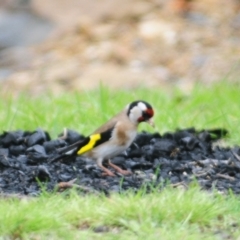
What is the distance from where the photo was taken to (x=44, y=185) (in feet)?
21.0

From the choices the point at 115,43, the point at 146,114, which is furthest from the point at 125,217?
the point at 115,43

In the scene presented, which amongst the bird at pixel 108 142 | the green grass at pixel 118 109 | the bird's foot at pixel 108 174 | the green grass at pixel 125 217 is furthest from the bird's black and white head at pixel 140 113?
the green grass at pixel 125 217

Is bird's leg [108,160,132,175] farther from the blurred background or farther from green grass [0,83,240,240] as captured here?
the blurred background

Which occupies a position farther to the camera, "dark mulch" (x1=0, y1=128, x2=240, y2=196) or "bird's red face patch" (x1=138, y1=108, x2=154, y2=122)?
"bird's red face patch" (x1=138, y1=108, x2=154, y2=122)

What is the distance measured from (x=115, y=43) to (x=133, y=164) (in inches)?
264

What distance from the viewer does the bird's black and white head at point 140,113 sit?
7.18m

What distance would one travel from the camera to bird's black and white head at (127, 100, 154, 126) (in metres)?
7.18

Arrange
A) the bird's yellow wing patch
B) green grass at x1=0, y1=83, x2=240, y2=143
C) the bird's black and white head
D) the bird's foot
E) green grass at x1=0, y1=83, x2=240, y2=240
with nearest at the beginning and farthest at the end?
green grass at x1=0, y1=83, x2=240, y2=240, the bird's foot, the bird's yellow wing patch, the bird's black and white head, green grass at x1=0, y1=83, x2=240, y2=143

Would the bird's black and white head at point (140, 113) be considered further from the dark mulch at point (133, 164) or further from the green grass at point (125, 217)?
the green grass at point (125, 217)

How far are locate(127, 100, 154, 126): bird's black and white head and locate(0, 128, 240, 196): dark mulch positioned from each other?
12.3 inches

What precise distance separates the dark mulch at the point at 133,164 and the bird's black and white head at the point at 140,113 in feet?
1.02

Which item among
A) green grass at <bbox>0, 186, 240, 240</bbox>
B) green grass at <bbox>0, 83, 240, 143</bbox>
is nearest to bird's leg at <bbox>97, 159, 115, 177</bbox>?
green grass at <bbox>0, 186, 240, 240</bbox>

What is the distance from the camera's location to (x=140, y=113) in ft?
23.7

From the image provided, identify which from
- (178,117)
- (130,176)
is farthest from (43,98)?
(130,176)
